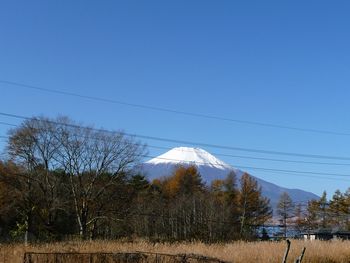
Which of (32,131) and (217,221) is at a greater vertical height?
(32,131)

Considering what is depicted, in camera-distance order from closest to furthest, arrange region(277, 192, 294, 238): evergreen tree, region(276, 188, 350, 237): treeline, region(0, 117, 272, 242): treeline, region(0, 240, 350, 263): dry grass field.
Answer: region(0, 240, 350, 263): dry grass field, region(0, 117, 272, 242): treeline, region(276, 188, 350, 237): treeline, region(277, 192, 294, 238): evergreen tree

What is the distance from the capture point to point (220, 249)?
2366 centimetres

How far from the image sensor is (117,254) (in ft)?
58.3

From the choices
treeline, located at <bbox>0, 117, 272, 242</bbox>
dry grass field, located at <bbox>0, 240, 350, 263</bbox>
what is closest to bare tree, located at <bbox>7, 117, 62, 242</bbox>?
treeline, located at <bbox>0, 117, 272, 242</bbox>

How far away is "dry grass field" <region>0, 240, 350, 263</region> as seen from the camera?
18281mm

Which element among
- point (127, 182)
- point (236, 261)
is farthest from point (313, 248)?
point (127, 182)

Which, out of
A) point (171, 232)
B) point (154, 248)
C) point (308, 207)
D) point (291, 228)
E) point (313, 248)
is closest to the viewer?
point (154, 248)

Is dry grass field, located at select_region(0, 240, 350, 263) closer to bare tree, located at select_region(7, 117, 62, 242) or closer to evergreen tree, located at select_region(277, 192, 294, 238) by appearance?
bare tree, located at select_region(7, 117, 62, 242)

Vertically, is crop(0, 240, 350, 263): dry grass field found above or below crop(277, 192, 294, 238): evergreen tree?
below

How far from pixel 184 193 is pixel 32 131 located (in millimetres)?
30147

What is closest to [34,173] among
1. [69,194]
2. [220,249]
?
[69,194]

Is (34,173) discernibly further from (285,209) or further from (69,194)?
(285,209)

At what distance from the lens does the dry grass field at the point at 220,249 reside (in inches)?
720

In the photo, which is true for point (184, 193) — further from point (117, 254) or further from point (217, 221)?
point (117, 254)
